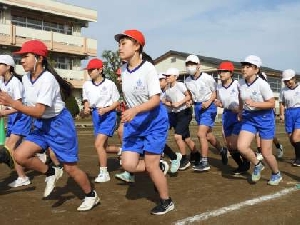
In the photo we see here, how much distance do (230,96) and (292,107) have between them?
233cm

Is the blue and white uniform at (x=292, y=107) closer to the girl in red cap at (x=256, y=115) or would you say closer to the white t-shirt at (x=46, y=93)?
the girl in red cap at (x=256, y=115)

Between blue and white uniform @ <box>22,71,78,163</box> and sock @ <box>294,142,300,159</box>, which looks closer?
blue and white uniform @ <box>22,71,78,163</box>

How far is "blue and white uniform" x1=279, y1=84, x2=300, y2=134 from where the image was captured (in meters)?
9.05

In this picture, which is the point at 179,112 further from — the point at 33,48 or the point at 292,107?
the point at 33,48

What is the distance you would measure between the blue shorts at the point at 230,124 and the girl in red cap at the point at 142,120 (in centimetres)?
288

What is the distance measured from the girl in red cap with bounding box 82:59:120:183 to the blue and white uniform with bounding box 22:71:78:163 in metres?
1.98

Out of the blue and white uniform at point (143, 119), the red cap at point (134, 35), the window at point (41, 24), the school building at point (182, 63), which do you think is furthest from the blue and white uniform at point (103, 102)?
the school building at point (182, 63)

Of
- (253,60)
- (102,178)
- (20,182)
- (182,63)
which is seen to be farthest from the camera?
(182,63)

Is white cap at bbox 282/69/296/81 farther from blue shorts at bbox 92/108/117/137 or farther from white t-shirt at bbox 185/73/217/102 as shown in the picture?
blue shorts at bbox 92/108/117/137

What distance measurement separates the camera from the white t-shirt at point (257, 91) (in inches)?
244

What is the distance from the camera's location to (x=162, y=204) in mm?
4766

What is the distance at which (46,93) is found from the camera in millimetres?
4648

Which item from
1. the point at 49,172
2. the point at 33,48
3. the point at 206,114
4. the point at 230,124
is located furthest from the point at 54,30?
the point at 33,48

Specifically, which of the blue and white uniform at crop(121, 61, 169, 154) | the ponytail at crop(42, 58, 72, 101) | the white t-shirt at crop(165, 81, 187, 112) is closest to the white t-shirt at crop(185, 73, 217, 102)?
the white t-shirt at crop(165, 81, 187, 112)
